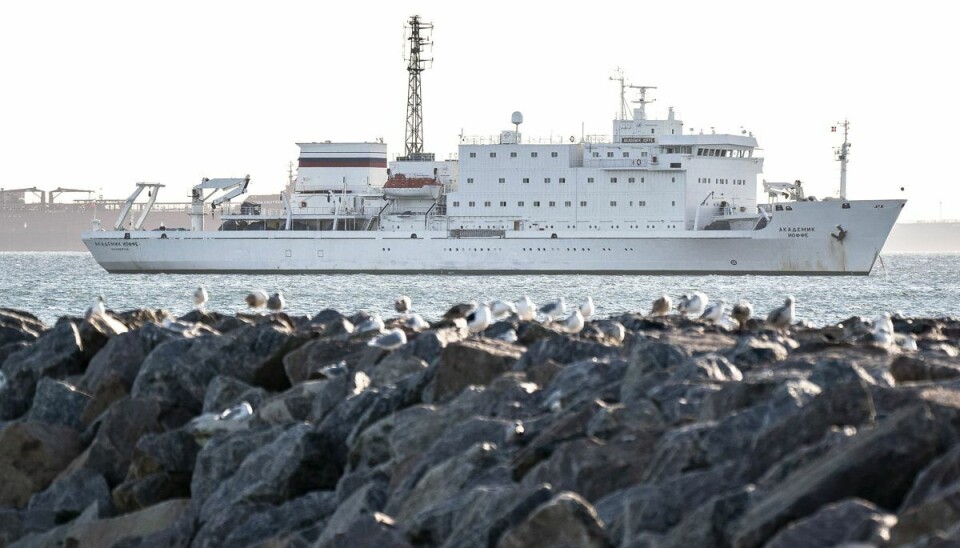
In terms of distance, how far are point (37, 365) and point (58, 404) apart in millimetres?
1166

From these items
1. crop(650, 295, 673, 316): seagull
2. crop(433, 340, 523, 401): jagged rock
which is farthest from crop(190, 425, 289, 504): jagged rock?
crop(650, 295, 673, 316): seagull

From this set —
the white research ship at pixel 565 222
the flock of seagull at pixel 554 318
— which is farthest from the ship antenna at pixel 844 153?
the flock of seagull at pixel 554 318

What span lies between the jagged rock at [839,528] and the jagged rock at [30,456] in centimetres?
538

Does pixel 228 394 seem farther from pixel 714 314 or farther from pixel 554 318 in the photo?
pixel 554 318

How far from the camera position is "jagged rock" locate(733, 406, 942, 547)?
437 centimetres

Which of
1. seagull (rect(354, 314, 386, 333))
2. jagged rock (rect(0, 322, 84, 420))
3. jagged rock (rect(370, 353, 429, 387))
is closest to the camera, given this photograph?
jagged rock (rect(370, 353, 429, 387))

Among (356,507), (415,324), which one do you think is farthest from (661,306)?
(356,507)

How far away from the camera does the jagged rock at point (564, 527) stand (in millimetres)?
4820

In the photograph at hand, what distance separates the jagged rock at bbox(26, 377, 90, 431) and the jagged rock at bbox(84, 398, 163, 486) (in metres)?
0.68

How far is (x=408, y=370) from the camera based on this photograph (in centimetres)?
863

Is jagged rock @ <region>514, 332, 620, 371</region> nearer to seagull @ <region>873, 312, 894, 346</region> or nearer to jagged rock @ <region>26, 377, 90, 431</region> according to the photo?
seagull @ <region>873, 312, 894, 346</region>

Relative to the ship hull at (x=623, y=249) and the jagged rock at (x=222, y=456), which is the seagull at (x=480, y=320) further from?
the ship hull at (x=623, y=249)

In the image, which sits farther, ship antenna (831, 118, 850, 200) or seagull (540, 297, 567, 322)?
ship antenna (831, 118, 850, 200)

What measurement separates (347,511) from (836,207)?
39.0 meters
